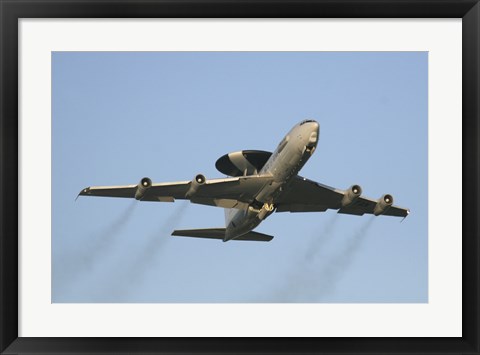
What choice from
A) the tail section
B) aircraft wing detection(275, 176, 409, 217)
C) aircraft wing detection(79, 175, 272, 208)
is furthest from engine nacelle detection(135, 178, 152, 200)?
the tail section

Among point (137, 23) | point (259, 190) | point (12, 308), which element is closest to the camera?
point (12, 308)

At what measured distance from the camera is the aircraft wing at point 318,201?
137 feet

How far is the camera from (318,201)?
141ft

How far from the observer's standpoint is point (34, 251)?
82.3 ft

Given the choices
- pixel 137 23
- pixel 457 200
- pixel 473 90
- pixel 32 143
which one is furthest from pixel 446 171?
pixel 32 143

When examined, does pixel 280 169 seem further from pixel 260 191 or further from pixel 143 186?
pixel 143 186

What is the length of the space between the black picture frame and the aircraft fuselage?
1134 centimetres

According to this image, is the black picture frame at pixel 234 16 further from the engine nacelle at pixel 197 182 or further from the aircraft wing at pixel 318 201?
the aircraft wing at pixel 318 201

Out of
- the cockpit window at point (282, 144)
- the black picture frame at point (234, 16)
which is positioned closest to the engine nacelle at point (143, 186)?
the cockpit window at point (282, 144)

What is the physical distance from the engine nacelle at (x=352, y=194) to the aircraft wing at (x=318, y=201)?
268mm

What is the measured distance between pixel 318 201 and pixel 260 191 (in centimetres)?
465

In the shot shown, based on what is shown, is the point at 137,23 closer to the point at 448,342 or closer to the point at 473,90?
the point at 473,90

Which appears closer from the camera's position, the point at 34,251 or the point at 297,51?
the point at 34,251

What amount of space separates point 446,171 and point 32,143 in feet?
42.0
